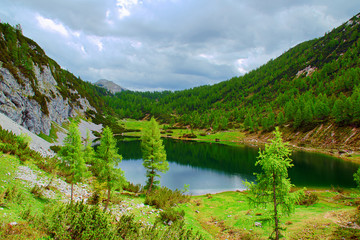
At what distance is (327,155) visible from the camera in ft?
208

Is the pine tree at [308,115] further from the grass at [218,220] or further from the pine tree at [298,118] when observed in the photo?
the grass at [218,220]

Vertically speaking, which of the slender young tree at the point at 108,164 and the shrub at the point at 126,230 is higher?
the slender young tree at the point at 108,164

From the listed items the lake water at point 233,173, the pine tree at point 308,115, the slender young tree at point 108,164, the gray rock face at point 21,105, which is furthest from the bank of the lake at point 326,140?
the gray rock face at point 21,105

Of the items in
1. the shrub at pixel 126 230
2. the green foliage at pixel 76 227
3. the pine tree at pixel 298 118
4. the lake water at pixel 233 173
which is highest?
the pine tree at pixel 298 118

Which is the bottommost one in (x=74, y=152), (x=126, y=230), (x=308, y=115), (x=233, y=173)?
(x=233, y=173)

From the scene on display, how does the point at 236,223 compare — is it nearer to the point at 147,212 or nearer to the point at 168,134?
the point at 147,212

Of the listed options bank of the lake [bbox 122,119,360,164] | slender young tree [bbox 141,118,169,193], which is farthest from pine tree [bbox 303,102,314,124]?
slender young tree [bbox 141,118,169,193]

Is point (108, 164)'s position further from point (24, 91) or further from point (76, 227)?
point (24, 91)

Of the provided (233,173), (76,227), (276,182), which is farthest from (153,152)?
(233,173)

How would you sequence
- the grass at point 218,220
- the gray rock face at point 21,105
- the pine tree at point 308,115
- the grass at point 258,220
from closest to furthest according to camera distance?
the grass at point 218,220
the grass at point 258,220
the gray rock face at point 21,105
the pine tree at point 308,115

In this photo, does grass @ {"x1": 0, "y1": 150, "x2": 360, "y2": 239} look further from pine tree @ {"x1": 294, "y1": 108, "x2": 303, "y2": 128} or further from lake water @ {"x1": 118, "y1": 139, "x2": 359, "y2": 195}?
pine tree @ {"x1": 294, "y1": 108, "x2": 303, "y2": 128}

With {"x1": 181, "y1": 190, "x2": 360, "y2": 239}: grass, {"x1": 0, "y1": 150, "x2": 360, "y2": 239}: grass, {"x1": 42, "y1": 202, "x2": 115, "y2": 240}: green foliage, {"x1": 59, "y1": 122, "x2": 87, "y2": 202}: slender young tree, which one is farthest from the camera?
{"x1": 59, "y1": 122, "x2": 87, "y2": 202}: slender young tree

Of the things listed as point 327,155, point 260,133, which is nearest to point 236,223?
point 327,155

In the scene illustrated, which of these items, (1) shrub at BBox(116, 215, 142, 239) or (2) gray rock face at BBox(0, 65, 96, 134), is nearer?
(1) shrub at BBox(116, 215, 142, 239)
